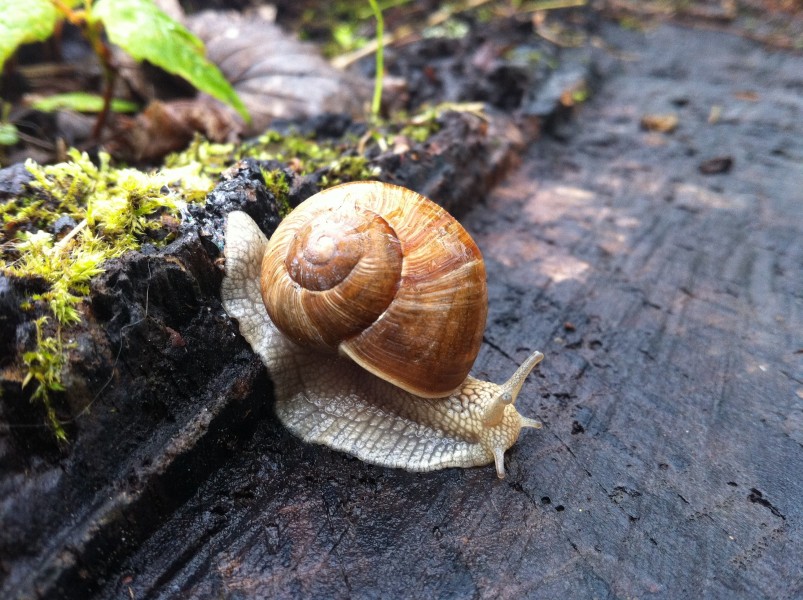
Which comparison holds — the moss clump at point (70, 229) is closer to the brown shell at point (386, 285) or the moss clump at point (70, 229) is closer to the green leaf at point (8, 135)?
the brown shell at point (386, 285)

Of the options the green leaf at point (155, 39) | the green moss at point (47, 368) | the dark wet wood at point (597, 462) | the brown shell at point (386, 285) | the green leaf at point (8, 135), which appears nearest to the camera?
the green moss at point (47, 368)

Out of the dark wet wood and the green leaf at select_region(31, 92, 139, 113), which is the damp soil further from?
the green leaf at select_region(31, 92, 139, 113)

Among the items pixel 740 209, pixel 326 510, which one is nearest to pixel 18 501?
pixel 326 510

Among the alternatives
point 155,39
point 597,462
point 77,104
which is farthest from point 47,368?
point 77,104

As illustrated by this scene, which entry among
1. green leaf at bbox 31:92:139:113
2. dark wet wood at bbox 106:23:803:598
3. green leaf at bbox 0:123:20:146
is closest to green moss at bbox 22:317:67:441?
dark wet wood at bbox 106:23:803:598

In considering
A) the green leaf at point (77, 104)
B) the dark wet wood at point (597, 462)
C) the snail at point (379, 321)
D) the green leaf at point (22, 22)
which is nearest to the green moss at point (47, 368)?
the dark wet wood at point (597, 462)

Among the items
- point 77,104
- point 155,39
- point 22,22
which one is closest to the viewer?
point 22,22

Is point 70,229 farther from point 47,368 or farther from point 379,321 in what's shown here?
point 379,321
